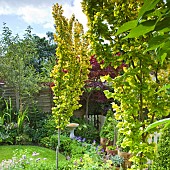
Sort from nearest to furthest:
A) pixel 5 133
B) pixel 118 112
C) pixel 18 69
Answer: pixel 118 112 < pixel 5 133 < pixel 18 69

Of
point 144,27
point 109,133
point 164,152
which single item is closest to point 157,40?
point 144,27

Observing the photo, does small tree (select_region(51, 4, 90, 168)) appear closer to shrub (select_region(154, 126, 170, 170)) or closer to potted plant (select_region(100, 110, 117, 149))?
shrub (select_region(154, 126, 170, 170))

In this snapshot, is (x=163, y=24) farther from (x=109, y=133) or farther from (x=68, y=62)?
(x=109, y=133)

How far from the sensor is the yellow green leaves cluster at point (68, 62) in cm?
291

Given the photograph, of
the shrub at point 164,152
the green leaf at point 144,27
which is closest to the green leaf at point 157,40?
the green leaf at point 144,27

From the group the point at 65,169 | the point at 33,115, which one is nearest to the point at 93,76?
the point at 33,115

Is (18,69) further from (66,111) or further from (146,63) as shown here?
(146,63)

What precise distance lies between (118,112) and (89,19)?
1.97ft

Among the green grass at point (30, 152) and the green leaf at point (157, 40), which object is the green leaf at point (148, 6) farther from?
the green grass at point (30, 152)

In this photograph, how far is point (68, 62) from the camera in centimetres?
298

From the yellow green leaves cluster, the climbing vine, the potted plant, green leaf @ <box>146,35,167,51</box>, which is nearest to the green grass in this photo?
the potted plant

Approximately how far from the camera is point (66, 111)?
3129 mm

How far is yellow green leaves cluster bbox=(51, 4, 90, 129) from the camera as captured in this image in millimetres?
2908

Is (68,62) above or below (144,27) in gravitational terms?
above
